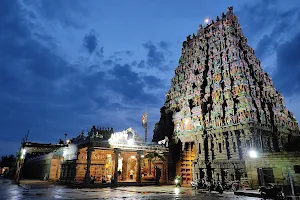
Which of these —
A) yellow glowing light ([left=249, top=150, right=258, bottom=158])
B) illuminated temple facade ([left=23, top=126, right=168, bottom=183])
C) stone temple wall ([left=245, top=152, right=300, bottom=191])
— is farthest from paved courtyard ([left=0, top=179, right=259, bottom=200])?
illuminated temple facade ([left=23, top=126, right=168, bottom=183])

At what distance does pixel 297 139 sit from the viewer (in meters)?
47.7

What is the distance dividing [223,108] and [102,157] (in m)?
27.5

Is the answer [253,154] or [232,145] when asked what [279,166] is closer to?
[253,154]

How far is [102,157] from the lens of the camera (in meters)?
44.3

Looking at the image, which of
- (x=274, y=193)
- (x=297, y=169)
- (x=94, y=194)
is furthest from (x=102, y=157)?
(x=297, y=169)

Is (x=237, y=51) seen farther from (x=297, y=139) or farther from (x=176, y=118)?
(x=297, y=139)

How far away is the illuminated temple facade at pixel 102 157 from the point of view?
35.5m

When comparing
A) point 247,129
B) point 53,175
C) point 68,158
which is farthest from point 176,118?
point 53,175

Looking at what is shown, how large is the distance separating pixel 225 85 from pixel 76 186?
1350 inches

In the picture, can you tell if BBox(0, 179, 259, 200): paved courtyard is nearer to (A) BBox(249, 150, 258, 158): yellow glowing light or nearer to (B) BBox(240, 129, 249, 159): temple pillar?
(A) BBox(249, 150, 258, 158): yellow glowing light

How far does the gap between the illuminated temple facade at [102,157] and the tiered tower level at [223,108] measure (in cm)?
892

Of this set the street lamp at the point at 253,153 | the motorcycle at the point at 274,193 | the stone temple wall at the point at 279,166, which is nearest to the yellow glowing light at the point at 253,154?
the street lamp at the point at 253,153

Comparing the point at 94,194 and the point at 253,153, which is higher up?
the point at 253,153

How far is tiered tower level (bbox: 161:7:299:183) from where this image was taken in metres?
38.7
